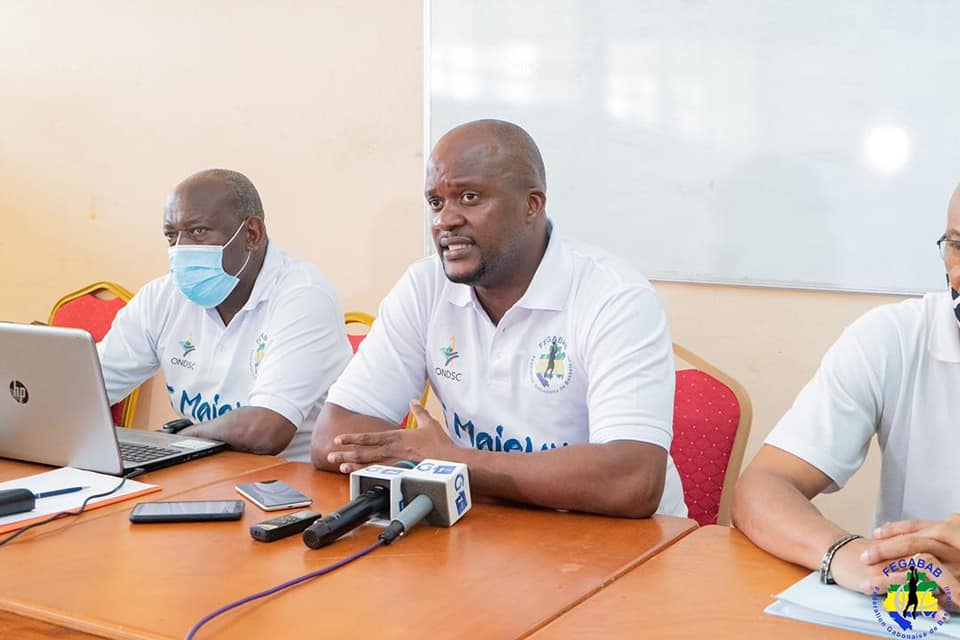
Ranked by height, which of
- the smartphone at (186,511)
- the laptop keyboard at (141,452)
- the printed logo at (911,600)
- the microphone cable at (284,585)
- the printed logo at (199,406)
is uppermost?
the printed logo at (911,600)

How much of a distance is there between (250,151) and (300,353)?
4.85ft

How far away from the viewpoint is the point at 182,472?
2.01m

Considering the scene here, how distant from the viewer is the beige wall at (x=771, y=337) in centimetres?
278

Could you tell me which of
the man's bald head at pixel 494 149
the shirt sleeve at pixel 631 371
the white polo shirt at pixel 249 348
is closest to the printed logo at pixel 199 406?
the white polo shirt at pixel 249 348

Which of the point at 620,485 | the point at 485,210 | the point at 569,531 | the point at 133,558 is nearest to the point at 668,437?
the point at 620,485

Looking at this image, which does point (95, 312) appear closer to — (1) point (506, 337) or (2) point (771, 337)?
(1) point (506, 337)

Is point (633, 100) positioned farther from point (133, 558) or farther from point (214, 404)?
point (133, 558)

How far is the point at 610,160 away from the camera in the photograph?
120 inches

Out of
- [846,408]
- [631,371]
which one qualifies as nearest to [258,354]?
[631,371]

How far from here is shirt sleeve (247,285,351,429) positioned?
8.21 feet

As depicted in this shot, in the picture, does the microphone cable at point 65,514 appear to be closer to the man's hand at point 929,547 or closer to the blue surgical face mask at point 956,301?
the man's hand at point 929,547

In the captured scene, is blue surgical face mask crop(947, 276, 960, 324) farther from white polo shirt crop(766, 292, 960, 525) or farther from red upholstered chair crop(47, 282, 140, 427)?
red upholstered chair crop(47, 282, 140, 427)

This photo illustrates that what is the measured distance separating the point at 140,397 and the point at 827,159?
2812 millimetres

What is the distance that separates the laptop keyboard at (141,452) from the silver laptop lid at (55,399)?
0.10 meters
